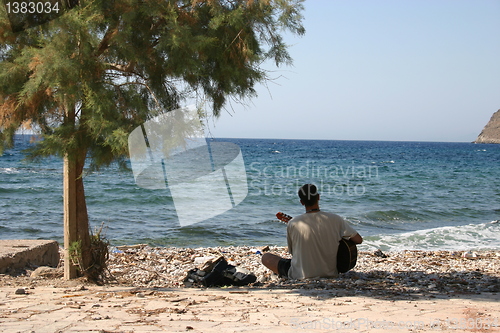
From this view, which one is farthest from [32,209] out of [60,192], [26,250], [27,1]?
[27,1]

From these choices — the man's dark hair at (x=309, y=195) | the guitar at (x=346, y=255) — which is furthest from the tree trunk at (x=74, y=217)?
the guitar at (x=346, y=255)

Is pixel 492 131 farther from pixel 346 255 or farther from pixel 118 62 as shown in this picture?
pixel 118 62

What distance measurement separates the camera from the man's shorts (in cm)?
641

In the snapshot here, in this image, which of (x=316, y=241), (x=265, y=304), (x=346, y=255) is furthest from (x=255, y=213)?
(x=265, y=304)

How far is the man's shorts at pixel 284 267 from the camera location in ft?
21.0

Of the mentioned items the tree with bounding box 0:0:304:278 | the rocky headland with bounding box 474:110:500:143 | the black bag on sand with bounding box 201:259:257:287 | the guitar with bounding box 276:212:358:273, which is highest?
the rocky headland with bounding box 474:110:500:143

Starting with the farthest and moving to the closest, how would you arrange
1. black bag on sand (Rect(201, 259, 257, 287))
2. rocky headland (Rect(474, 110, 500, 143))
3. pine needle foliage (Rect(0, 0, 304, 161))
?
rocky headland (Rect(474, 110, 500, 143)) → black bag on sand (Rect(201, 259, 257, 287)) → pine needle foliage (Rect(0, 0, 304, 161))

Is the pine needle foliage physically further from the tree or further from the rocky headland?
the rocky headland

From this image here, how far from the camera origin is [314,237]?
5844mm

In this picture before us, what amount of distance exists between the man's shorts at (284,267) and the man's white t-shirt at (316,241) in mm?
215

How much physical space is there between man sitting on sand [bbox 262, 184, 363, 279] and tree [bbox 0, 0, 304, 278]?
174 cm

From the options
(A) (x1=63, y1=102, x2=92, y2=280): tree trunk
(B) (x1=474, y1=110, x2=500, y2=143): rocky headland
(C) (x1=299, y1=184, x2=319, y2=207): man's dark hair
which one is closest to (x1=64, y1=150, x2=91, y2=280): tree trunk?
(A) (x1=63, y1=102, x2=92, y2=280): tree trunk

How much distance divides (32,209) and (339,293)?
14.3 m

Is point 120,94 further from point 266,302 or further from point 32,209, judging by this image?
point 32,209
